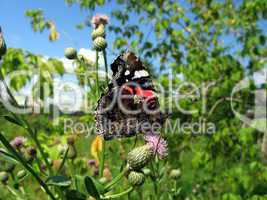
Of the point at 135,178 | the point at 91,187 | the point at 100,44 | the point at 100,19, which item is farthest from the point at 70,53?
the point at 91,187

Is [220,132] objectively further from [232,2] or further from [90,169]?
[232,2]

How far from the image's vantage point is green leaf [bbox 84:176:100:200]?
934mm

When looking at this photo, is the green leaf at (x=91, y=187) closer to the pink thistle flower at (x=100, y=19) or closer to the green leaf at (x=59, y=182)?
the green leaf at (x=59, y=182)

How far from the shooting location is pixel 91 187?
94 centimetres

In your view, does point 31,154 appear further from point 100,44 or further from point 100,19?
point 100,19

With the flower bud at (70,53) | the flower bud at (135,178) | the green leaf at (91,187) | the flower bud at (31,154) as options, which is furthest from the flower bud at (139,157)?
the flower bud at (70,53)

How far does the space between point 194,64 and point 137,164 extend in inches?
146

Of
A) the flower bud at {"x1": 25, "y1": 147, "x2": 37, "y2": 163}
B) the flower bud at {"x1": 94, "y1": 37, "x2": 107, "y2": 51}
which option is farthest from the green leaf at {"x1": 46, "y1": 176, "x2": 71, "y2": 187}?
the flower bud at {"x1": 94, "y1": 37, "x2": 107, "y2": 51}

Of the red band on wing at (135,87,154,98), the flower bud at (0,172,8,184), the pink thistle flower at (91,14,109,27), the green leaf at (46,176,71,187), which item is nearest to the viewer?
the green leaf at (46,176,71,187)

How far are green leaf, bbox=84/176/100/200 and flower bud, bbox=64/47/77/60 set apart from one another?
36.8 inches

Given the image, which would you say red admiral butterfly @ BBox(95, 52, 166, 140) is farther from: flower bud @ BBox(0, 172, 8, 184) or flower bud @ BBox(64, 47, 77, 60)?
flower bud @ BBox(0, 172, 8, 184)

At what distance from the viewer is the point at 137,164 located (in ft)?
3.47

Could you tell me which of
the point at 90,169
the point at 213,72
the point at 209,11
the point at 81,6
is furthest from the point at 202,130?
the point at 81,6

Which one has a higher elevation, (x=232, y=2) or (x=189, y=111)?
(x=232, y=2)
